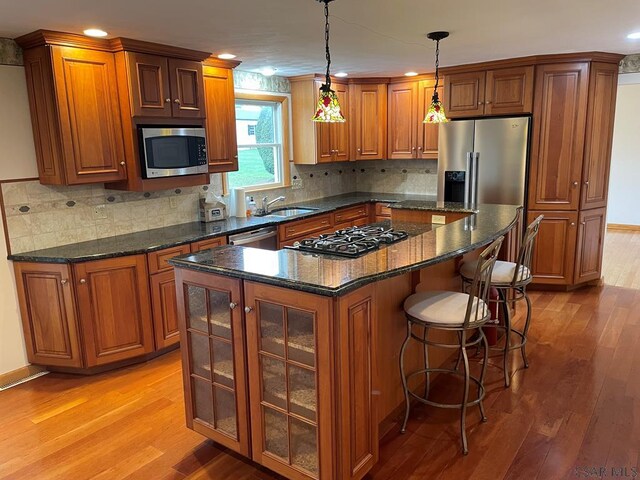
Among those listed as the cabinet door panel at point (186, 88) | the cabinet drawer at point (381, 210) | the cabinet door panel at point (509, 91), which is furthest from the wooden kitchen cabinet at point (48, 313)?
the cabinet door panel at point (509, 91)

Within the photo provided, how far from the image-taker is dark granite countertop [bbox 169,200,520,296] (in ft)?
6.42

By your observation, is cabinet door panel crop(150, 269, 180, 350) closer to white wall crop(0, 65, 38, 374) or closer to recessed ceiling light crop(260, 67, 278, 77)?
white wall crop(0, 65, 38, 374)

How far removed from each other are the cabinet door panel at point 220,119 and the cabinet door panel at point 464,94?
2.27m

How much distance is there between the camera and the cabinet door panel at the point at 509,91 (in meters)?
4.59

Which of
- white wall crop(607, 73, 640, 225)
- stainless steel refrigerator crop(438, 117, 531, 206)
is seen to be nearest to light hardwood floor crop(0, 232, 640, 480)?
stainless steel refrigerator crop(438, 117, 531, 206)

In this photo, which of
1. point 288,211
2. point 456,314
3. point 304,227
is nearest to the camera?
point 456,314

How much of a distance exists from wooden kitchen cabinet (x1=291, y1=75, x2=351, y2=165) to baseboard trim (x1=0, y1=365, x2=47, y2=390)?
10.8 ft

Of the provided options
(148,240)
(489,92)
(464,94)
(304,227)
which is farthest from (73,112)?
(489,92)

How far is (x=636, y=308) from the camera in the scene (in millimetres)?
4402

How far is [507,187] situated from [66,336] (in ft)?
13.4

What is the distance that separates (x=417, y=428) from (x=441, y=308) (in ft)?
2.33

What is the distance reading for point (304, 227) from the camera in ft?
15.6

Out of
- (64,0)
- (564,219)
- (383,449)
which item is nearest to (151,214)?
(64,0)

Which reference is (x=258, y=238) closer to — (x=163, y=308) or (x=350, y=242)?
(x=163, y=308)
